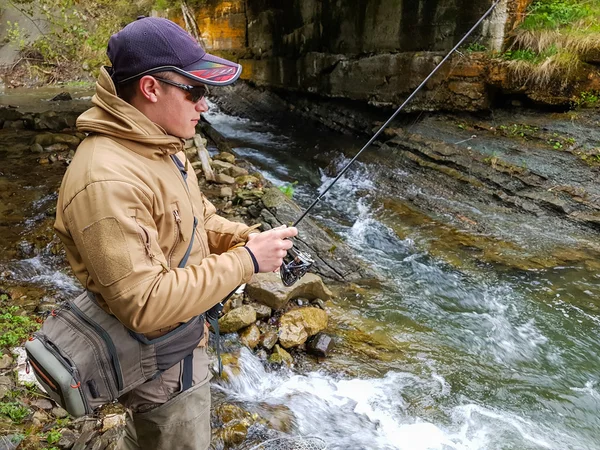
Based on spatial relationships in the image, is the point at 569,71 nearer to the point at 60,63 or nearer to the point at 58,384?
the point at 58,384

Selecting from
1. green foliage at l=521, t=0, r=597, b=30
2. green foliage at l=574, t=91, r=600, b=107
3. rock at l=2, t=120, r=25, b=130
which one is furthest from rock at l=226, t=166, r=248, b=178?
rock at l=2, t=120, r=25, b=130

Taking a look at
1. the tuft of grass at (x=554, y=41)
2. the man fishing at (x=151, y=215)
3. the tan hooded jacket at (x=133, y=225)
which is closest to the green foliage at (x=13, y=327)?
the man fishing at (x=151, y=215)

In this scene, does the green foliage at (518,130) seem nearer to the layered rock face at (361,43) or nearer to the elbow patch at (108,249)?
the layered rock face at (361,43)

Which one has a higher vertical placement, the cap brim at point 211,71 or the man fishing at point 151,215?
the cap brim at point 211,71

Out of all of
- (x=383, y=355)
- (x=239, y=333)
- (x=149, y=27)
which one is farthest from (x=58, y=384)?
(x=383, y=355)

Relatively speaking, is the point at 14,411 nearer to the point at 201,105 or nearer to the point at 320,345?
the point at 320,345

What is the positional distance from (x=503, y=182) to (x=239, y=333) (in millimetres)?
5661

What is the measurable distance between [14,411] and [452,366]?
386 centimetres

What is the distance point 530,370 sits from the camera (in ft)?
14.2

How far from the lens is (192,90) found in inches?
64.1

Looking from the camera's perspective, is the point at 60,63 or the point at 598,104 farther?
the point at 60,63

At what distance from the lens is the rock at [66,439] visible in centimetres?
277

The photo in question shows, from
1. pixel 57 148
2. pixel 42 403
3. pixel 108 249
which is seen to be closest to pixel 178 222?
pixel 108 249

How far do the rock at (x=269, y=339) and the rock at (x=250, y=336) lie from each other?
0.17 ft
